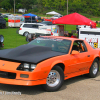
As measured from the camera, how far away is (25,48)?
5.76 meters

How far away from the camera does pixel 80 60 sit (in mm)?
6375

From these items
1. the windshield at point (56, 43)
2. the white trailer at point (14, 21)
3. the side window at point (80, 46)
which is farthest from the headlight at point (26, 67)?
the white trailer at point (14, 21)

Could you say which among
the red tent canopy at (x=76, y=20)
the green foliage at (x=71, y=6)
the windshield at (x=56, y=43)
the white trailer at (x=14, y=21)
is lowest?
the windshield at (x=56, y=43)

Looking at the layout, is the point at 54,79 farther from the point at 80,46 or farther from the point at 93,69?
the point at 93,69

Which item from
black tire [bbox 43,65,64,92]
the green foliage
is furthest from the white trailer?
the green foliage

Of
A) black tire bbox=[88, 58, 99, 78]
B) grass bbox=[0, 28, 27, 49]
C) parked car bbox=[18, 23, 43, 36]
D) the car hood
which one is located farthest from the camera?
parked car bbox=[18, 23, 43, 36]

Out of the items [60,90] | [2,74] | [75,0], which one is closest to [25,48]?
[2,74]

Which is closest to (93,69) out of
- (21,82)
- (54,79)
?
(54,79)

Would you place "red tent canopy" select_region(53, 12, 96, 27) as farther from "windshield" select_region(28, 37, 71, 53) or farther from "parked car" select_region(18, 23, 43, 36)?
"windshield" select_region(28, 37, 71, 53)

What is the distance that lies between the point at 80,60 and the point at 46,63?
1.58m

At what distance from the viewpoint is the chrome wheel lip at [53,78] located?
17.4ft

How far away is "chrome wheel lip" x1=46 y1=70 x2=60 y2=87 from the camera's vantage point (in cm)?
531

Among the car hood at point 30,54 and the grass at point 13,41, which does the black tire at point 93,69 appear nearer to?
the car hood at point 30,54

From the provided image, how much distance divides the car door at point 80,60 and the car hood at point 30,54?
515 mm
